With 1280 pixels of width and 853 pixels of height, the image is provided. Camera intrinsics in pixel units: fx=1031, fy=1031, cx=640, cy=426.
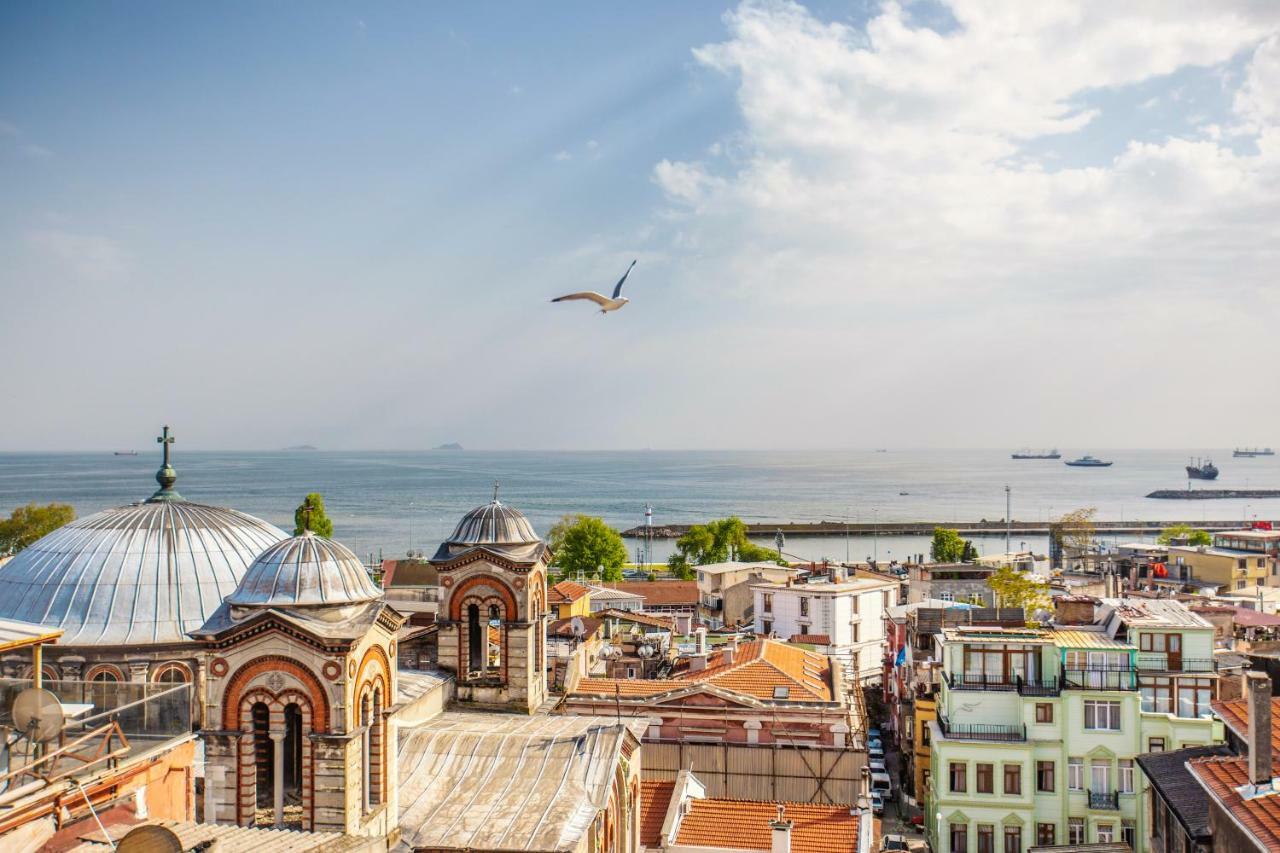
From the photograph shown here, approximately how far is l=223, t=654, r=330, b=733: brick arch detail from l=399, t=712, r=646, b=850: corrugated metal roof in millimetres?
2786

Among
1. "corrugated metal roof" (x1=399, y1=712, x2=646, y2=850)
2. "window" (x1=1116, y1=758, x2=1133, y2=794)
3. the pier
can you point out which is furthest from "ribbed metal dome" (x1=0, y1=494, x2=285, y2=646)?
the pier

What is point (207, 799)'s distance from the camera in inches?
610

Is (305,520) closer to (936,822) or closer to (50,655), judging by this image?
(50,655)

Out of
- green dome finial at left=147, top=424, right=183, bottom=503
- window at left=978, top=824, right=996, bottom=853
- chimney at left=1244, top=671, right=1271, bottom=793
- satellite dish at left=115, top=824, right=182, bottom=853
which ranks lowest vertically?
window at left=978, top=824, right=996, bottom=853

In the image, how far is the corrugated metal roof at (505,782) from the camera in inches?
669

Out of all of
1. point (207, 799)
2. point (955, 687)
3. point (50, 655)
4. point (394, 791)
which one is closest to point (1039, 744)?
point (955, 687)

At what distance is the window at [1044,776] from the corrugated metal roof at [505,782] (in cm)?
1388

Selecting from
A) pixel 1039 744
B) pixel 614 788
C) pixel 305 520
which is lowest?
pixel 1039 744

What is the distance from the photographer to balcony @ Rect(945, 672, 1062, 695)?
29797 mm

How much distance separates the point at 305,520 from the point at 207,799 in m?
4.84

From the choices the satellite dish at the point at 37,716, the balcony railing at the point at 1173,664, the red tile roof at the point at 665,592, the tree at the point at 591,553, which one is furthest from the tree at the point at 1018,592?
the satellite dish at the point at 37,716

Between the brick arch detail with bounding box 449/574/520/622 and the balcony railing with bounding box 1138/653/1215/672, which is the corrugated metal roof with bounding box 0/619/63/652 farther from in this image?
the balcony railing with bounding box 1138/653/1215/672

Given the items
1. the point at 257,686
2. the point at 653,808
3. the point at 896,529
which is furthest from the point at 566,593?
the point at 896,529

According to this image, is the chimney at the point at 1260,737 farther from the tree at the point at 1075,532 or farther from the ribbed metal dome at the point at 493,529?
the tree at the point at 1075,532
